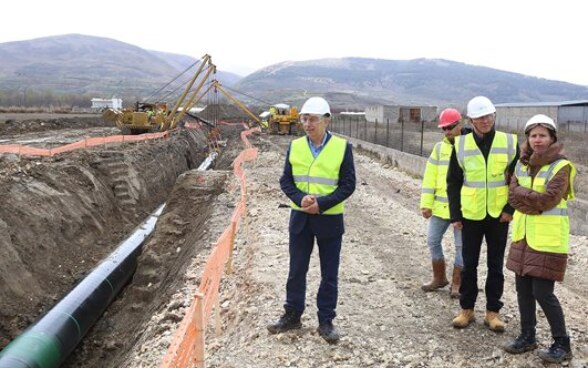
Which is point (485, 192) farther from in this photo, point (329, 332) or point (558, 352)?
point (329, 332)

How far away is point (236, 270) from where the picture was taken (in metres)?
7.65

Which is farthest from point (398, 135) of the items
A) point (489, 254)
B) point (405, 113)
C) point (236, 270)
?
point (489, 254)

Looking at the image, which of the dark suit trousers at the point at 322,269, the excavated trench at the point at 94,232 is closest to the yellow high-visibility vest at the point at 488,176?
the dark suit trousers at the point at 322,269

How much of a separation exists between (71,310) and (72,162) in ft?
28.9

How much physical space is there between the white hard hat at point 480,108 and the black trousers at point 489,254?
0.93m

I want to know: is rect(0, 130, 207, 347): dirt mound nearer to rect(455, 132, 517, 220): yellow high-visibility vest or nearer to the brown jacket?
rect(455, 132, 517, 220): yellow high-visibility vest

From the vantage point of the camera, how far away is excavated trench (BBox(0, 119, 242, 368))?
9.41 meters

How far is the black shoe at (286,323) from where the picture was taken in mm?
4945

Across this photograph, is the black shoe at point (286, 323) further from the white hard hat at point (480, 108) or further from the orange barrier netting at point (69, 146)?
the orange barrier netting at point (69, 146)

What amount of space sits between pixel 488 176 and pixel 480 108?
613 millimetres

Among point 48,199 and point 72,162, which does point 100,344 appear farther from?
point 72,162

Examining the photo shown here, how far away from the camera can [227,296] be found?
6824mm

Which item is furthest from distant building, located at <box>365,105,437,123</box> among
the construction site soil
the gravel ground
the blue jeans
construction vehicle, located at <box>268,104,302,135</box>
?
the blue jeans

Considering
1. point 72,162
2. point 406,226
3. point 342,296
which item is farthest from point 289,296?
point 72,162
